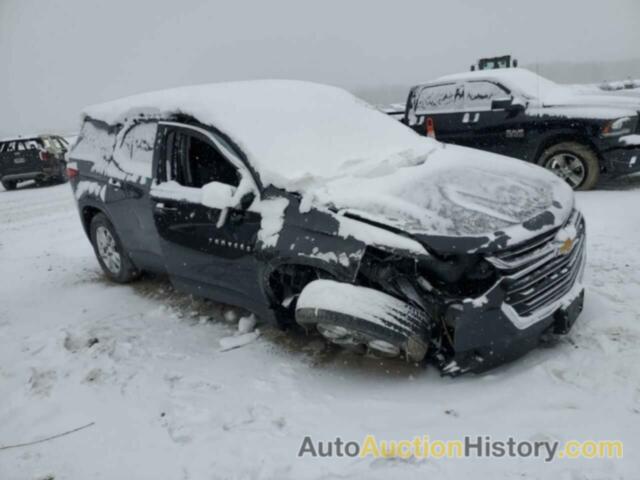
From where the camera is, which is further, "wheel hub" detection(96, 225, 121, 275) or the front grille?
"wheel hub" detection(96, 225, 121, 275)

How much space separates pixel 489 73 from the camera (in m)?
7.45

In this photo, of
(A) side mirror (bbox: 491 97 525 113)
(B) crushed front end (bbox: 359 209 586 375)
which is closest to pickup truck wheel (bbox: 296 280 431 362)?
(B) crushed front end (bbox: 359 209 586 375)

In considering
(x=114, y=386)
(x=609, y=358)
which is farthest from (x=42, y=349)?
(x=609, y=358)

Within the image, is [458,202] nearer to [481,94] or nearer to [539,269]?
[539,269]

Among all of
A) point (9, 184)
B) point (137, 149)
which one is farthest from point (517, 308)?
point (9, 184)

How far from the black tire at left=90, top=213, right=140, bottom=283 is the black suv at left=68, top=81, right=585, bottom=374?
397mm

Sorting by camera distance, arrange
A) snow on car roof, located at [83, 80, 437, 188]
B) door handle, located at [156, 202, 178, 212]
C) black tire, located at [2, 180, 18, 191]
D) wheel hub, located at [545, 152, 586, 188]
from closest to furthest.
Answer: snow on car roof, located at [83, 80, 437, 188] → door handle, located at [156, 202, 178, 212] → wheel hub, located at [545, 152, 586, 188] → black tire, located at [2, 180, 18, 191]

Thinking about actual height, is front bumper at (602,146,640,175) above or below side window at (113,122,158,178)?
below

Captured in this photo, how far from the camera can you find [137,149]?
416 centimetres

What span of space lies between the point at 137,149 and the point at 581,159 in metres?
5.38

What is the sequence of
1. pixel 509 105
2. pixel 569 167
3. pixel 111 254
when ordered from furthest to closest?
A: pixel 509 105
pixel 569 167
pixel 111 254

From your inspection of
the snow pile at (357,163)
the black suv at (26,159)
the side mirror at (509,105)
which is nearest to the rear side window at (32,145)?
the black suv at (26,159)

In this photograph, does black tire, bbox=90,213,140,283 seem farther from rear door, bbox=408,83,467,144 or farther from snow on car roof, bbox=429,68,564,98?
snow on car roof, bbox=429,68,564,98

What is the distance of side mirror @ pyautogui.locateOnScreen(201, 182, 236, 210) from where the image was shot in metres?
3.13
